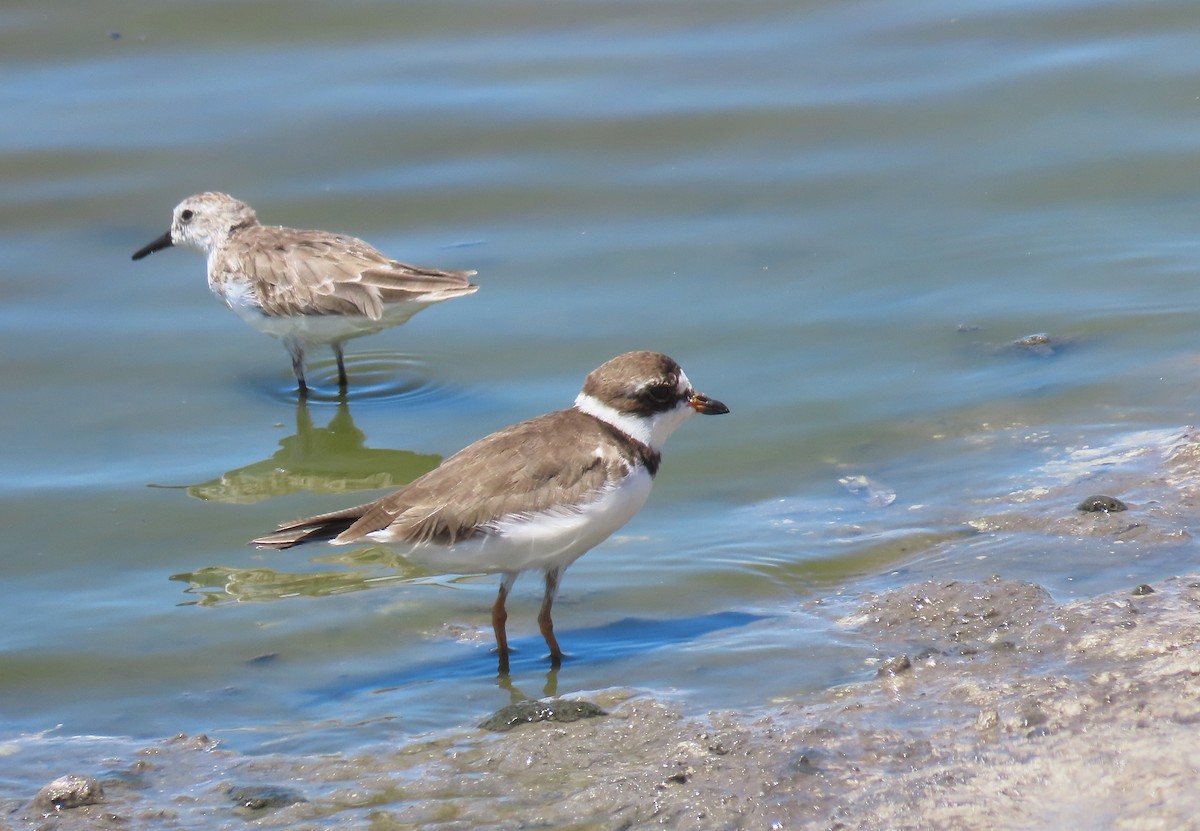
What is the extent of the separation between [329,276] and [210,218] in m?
1.49

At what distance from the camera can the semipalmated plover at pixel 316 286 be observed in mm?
9133

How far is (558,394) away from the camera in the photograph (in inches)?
350

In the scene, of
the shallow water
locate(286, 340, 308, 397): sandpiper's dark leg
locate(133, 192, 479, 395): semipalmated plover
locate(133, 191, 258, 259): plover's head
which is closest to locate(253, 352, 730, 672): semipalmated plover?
the shallow water

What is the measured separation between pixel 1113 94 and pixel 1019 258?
2983mm

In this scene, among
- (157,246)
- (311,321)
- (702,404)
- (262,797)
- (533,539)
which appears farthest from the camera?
(157,246)

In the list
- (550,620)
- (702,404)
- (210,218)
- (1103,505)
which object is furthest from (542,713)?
(210,218)

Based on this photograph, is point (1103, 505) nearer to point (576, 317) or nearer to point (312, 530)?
point (312, 530)

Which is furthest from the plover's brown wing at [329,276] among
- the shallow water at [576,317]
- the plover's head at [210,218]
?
the shallow water at [576,317]

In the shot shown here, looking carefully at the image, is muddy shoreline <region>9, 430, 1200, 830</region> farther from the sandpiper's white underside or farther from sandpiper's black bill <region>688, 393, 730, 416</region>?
the sandpiper's white underside

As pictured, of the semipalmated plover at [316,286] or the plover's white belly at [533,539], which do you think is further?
the semipalmated plover at [316,286]

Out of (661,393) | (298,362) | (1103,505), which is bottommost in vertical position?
(1103,505)

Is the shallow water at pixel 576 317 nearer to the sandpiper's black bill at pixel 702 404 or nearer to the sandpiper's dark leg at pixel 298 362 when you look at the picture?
the sandpiper's dark leg at pixel 298 362

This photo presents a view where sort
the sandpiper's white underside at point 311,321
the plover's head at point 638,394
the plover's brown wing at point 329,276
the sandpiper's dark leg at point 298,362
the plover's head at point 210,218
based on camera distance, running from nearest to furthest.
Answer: the plover's head at point 638,394, the plover's brown wing at point 329,276, the sandpiper's white underside at point 311,321, the sandpiper's dark leg at point 298,362, the plover's head at point 210,218

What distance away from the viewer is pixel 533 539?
590 centimetres
